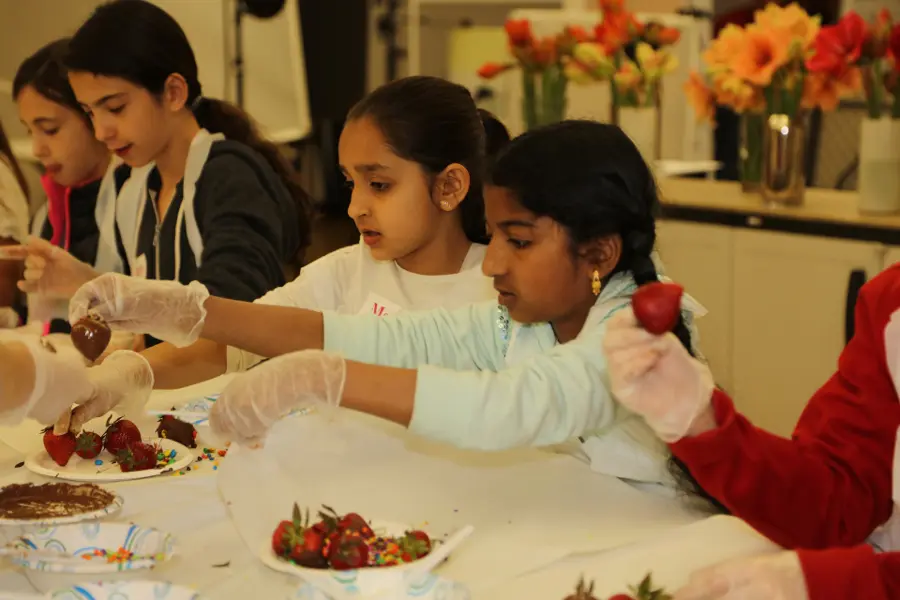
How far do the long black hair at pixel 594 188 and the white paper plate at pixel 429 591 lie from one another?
402mm

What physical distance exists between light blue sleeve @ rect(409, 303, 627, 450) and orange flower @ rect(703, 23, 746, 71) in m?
2.06

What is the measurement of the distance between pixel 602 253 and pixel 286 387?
42cm

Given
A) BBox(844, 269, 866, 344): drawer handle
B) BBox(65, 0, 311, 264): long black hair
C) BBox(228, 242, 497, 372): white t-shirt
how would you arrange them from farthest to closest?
1. BBox(844, 269, 866, 344): drawer handle
2. BBox(65, 0, 311, 264): long black hair
3. BBox(228, 242, 497, 372): white t-shirt

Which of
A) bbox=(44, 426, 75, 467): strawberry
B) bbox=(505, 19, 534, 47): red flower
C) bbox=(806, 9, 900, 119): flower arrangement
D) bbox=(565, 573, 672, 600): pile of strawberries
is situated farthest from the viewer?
bbox=(505, 19, 534, 47): red flower

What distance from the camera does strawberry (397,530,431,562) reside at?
3.54ft

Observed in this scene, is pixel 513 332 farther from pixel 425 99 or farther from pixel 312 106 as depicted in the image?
pixel 312 106

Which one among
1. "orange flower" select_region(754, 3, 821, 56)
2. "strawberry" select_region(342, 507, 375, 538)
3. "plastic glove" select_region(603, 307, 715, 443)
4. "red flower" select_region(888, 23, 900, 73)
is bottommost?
"strawberry" select_region(342, 507, 375, 538)

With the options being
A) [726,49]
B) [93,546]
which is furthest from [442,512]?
[726,49]

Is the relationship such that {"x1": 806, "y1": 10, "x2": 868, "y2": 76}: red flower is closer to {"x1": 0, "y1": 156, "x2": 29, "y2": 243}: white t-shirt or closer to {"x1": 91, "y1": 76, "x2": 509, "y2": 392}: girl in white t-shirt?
{"x1": 91, "y1": 76, "x2": 509, "y2": 392}: girl in white t-shirt

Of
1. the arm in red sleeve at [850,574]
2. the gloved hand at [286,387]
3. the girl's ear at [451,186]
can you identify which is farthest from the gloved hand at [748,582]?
the girl's ear at [451,186]

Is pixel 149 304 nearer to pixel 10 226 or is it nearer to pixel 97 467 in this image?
pixel 97 467

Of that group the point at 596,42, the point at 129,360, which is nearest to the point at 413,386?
the point at 129,360

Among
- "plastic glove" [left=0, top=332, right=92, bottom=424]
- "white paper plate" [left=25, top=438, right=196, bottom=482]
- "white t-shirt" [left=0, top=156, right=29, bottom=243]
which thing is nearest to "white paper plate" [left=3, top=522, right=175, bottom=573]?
"plastic glove" [left=0, top=332, right=92, bottom=424]

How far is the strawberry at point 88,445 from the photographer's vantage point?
1436 mm
